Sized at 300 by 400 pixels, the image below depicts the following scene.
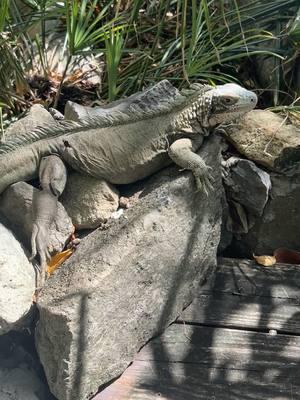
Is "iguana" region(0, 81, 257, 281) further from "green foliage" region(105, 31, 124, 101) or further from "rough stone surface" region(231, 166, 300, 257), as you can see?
"green foliage" region(105, 31, 124, 101)

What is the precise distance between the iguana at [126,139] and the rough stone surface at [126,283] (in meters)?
0.13

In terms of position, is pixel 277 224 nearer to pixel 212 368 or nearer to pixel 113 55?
pixel 212 368

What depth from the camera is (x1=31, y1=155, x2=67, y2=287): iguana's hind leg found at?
8.83 feet

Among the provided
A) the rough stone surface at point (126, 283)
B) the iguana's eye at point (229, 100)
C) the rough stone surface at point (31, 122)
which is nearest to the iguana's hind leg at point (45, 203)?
Result: the rough stone surface at point (126, 283)

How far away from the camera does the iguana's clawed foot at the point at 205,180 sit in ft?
9.07

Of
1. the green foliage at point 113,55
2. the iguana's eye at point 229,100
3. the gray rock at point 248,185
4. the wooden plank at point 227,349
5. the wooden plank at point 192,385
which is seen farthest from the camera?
the green foliage at point 113,55

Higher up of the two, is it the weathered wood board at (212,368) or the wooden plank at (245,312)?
the wooden plank at (245,312)

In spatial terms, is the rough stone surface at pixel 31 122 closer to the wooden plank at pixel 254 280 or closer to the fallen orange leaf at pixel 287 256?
the wooden plank at pixel 254 280

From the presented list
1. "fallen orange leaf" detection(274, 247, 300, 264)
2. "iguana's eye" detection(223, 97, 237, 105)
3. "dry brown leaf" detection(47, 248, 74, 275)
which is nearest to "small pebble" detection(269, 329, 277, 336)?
"fallen orange leaf" detection(274, 247, 300, 264)

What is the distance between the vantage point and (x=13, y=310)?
8.09 ft

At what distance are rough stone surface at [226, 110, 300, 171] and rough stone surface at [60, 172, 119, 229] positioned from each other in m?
0.75

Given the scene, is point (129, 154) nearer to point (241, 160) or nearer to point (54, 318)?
point (241, 160)

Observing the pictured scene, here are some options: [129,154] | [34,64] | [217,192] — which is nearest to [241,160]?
[217,192]

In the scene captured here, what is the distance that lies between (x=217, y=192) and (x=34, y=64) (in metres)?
1.87
